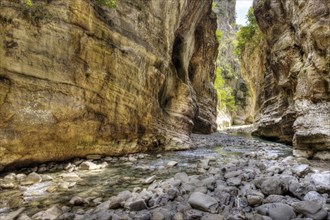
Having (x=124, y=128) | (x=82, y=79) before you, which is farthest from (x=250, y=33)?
(x=82, y=79)

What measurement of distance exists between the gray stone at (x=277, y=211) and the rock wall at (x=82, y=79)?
202 inches

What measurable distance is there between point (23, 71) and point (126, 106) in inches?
128

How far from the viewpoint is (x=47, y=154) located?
17.7ft

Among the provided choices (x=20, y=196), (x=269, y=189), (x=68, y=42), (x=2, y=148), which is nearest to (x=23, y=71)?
(x=68, y=42)

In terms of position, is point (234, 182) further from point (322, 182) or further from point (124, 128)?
point (124, 128)

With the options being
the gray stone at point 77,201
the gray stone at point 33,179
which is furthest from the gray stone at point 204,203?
the gray stone at point 33,179

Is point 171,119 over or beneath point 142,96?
beneath

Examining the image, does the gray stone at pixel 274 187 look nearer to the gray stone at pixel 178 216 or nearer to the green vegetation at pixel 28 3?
the gray stone at pixel 178 216

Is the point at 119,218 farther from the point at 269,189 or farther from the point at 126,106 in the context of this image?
the point at 126,106

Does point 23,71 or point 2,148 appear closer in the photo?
point 2,148

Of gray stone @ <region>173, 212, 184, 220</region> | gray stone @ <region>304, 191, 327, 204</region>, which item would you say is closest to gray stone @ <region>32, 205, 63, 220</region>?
gray stone @ <region>173, 212, 184, 220</region>

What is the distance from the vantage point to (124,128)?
737 cm

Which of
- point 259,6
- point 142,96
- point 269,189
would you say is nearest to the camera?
point 269,189

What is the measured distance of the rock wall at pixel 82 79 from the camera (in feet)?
16.1
